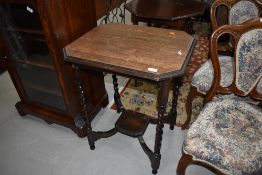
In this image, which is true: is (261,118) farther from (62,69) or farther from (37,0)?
(37,0)

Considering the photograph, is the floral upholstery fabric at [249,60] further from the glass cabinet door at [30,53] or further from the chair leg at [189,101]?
the glass cabinet door at [30,53]

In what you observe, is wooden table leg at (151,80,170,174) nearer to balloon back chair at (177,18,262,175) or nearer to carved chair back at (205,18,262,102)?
balloon back chair at (177,18,262,175)

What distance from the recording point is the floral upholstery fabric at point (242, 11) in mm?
1831

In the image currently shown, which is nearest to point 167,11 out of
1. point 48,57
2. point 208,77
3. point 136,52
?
point 208,77

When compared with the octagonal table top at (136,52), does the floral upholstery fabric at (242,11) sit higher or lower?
higher

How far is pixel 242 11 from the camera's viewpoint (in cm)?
185

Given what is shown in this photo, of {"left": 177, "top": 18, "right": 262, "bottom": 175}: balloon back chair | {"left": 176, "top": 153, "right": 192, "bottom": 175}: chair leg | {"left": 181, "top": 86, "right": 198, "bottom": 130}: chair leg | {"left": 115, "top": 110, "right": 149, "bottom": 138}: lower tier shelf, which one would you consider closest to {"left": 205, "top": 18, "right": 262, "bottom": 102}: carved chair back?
{"left": 177, "top": 18, "right": 262, "bottom": 175}: balloon back chair

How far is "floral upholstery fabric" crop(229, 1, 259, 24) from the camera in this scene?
1831 millimetres

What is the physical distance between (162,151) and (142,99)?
680mm

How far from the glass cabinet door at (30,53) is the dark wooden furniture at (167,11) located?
1.02 metres

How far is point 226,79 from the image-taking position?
1.68 meters

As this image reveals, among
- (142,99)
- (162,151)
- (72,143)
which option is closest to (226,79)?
(162,151)

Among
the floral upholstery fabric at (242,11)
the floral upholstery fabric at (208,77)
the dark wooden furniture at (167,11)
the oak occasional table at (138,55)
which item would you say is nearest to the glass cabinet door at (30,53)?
the oak occasional table at (138,55)

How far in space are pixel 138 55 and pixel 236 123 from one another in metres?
0.71
